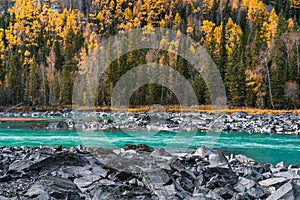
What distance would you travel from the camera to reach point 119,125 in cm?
3164

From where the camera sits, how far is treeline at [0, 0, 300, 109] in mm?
50747

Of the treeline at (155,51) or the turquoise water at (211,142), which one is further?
the treeline at (155,51)

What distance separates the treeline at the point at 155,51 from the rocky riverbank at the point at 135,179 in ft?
129

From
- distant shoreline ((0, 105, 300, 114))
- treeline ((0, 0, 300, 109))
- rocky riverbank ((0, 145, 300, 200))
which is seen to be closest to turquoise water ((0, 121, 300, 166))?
rocky riverbank ((0, 145, 300, 200))

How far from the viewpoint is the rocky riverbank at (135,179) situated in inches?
297

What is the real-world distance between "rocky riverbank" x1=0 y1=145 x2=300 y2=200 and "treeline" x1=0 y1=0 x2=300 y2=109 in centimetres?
3924

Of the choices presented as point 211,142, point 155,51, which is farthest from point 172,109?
point 211,142

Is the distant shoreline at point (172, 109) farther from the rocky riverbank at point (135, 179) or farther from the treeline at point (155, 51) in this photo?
the rocky riverbank at point (135, 179)

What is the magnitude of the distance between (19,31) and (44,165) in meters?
99.0

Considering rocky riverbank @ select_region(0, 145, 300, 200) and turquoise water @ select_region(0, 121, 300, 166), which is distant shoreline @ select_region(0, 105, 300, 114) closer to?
turquoise water @ select_region(0, 121, 300, 166)

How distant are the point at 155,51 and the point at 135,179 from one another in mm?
61354

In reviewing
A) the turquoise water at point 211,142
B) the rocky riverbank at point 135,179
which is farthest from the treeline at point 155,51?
the rocky riverbank at point 135,179

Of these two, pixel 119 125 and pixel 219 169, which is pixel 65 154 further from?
pixel 119 125

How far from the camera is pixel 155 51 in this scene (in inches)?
2721
